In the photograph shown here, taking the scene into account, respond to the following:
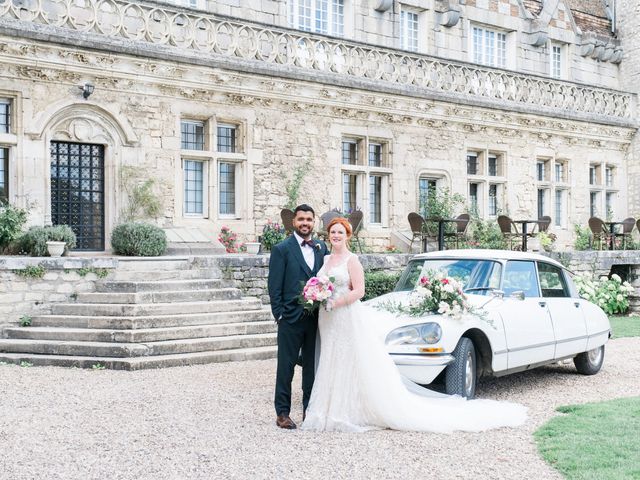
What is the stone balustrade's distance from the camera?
13211 mm

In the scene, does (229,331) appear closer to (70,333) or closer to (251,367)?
(251,367)

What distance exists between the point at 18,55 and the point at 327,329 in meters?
8.72

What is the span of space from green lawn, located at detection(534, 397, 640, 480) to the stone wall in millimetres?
6764

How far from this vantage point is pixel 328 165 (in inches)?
647

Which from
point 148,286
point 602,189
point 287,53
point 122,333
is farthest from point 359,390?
point 602,189

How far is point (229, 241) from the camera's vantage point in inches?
578

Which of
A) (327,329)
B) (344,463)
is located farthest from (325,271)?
(344,463)

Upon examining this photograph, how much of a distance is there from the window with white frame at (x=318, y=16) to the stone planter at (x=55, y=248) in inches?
325

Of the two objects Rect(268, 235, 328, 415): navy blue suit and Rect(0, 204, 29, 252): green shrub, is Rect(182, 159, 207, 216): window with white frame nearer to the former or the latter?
Rect(0, 204, 29, 252): green shrub

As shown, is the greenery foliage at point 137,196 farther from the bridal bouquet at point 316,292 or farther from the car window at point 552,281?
the bridal bouquet at point 316,292

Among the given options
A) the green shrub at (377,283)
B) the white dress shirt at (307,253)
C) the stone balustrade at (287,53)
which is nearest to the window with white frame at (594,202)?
the stone balustrade at (287,53)

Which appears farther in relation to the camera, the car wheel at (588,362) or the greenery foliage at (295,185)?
the greenery foliage at (295,185)

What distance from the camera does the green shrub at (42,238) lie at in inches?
457

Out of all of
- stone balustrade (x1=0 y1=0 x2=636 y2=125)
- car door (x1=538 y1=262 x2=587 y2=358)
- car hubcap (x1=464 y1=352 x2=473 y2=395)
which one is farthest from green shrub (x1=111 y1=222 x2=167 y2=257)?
car hubcap (x1=464 y1=352 x2=473 y2=395)
